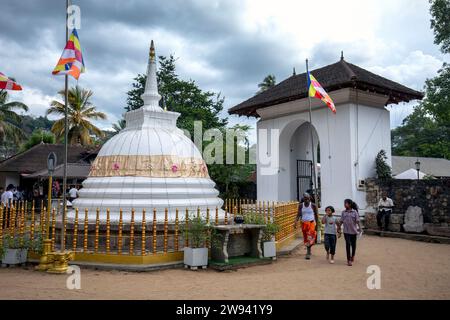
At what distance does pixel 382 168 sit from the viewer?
16203mm

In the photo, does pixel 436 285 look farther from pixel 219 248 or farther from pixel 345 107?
pixel 345 107

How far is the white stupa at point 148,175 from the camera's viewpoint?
32.8 ft

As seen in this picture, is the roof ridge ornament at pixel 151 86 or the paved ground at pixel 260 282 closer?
the paved ground at pixel 260 282

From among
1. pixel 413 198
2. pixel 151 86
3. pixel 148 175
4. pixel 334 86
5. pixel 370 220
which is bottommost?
pixel 370 220

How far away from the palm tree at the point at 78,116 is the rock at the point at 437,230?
94.5 feet

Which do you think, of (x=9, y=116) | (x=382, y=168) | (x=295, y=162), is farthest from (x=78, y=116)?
(x=382, y=168)

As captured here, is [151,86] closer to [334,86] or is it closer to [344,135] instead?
[334,86]

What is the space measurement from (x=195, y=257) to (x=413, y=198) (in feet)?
33.0

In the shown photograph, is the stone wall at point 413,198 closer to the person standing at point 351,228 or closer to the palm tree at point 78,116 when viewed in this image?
the person standing at point 351,228

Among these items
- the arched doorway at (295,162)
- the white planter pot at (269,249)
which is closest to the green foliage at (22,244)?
the white planter pot at (269,249)

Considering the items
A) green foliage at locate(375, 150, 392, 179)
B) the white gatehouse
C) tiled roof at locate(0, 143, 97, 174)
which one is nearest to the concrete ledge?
the white gatehouse

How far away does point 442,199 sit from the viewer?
44.0ft

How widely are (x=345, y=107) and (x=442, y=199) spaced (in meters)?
5.36
